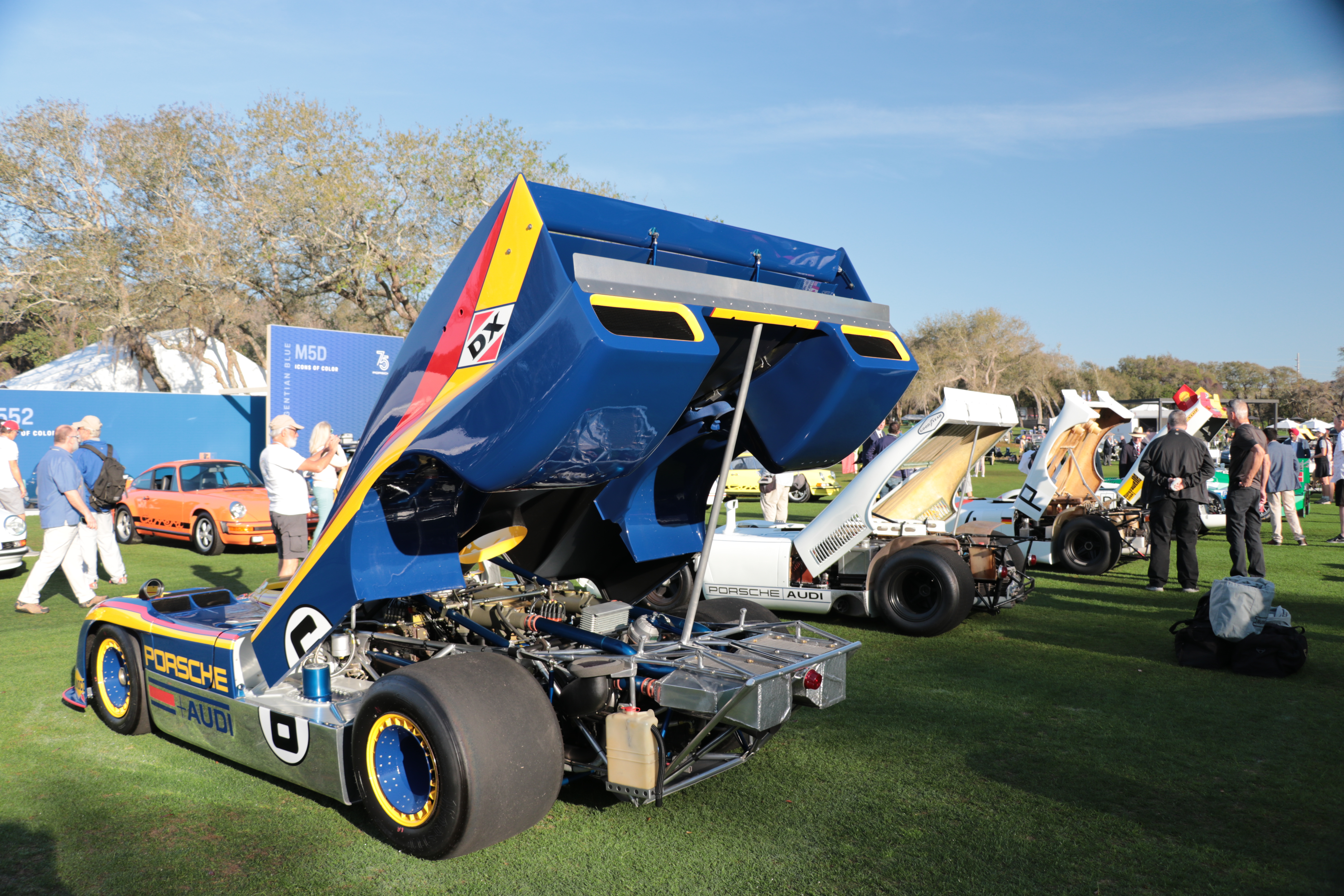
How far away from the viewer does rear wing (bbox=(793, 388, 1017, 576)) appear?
6762 mm

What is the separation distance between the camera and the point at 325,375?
1634cm

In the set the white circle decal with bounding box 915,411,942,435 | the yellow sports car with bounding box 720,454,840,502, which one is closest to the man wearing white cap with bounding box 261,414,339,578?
the white circle decal with bounding box 915,411,942,435

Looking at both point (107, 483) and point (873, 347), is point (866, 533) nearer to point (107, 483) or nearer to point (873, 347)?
point (873, 347)

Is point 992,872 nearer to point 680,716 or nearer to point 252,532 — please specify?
point 680,716

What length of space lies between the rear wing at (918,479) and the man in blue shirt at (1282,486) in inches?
322

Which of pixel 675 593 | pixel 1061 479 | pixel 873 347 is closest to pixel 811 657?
pixel 873 347

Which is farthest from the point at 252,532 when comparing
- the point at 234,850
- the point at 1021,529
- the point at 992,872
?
the point at 992,872

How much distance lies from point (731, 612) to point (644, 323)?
2460 millimetres

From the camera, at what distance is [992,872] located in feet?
10.7

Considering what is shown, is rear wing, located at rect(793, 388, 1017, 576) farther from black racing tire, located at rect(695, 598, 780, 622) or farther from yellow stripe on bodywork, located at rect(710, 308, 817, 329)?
yellow stripe on bodywork, located at rect(710, 308, 817, 329)

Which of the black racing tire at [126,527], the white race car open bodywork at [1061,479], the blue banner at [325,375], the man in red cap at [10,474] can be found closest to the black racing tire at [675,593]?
the white race car open bodywork at [1061,479]

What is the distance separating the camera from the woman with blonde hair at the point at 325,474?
844cm

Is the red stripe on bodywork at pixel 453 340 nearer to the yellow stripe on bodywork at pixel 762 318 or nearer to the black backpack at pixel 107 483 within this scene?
the yellow stripe on bodywork at pixel 762 318

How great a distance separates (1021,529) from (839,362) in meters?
8.25
